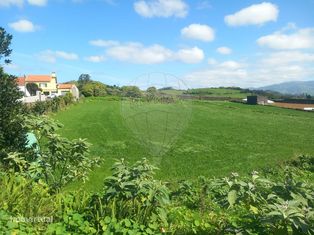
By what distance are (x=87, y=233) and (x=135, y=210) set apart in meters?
0.70

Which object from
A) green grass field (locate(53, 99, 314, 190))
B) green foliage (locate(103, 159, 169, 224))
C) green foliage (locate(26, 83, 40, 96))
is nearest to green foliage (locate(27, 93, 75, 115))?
green grass field (locate(53, 99, 314, 190))

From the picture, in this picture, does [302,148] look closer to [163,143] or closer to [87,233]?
[163,143]

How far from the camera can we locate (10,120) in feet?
24.2

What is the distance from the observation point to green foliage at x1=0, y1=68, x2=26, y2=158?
7.33m

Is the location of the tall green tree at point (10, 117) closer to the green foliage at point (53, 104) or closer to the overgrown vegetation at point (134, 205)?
the overgrown vegetation at point (134, 205)

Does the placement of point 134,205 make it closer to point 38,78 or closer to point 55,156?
point 55,156

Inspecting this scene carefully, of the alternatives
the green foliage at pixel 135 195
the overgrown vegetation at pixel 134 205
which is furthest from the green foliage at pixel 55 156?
the green foliage at pixel 135 195

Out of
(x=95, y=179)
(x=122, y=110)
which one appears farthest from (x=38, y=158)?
(x=95, y=179)

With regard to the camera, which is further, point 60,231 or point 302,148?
point 302,148

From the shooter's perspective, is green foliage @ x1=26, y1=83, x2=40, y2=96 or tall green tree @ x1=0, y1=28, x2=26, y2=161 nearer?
tall green tree @ x1=0, y1=28, x2=26, y2=161

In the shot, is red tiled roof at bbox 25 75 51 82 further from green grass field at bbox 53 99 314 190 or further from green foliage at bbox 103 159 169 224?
green foliage at bbox 103 159 169 224

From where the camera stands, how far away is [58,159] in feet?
21.3

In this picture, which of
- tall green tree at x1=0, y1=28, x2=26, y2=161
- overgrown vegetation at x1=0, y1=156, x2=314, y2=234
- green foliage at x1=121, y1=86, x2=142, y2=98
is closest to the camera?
overgrown vegetation at x1=0, y1=156, x2=314, y2=234

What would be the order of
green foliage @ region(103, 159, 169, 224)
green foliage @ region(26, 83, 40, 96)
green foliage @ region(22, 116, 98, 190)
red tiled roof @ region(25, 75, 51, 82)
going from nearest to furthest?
green foliage @ region(103, 159, 169, 224) < green foliage @ region(22, 116, 98, 190) < green foliage @ region(26, 83, 40, 96) < red tiled roof @ region(25, 75, 51, 82)
